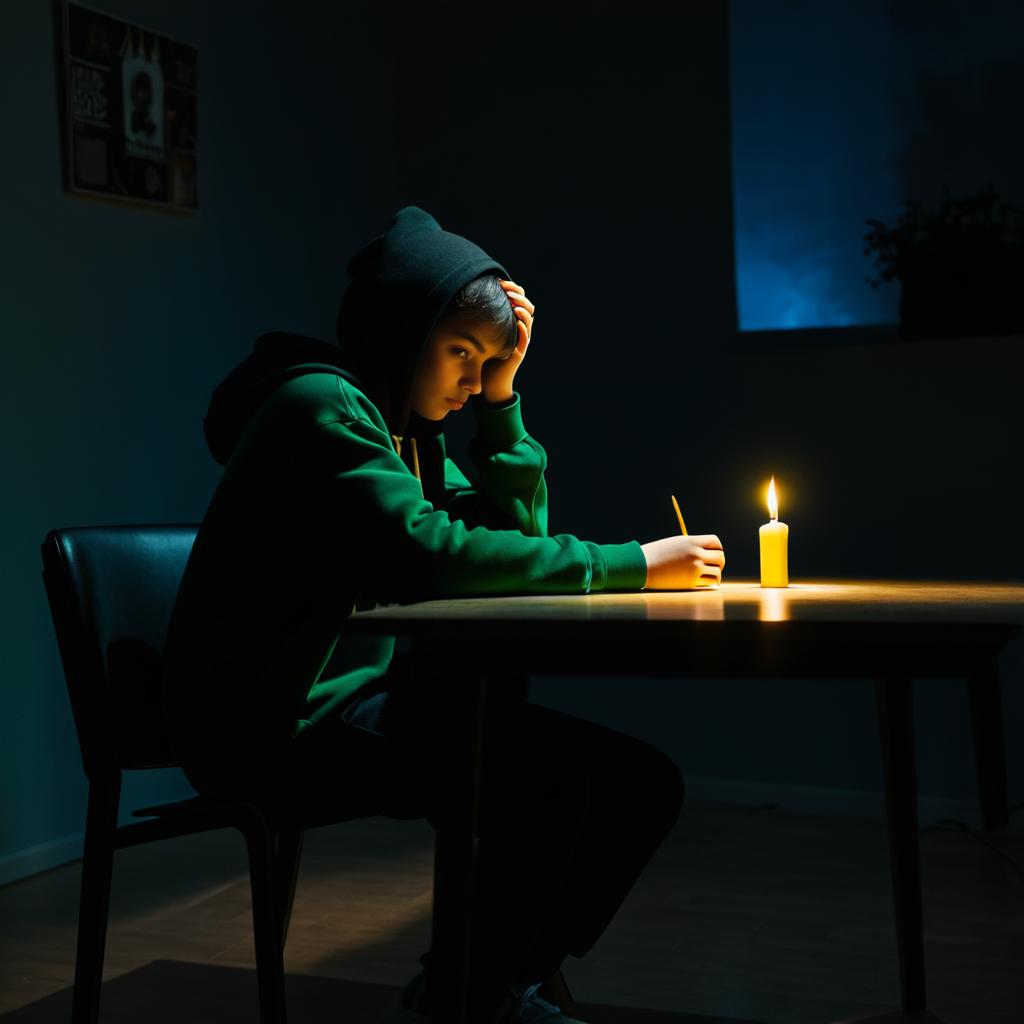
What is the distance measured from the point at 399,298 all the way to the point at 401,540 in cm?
41

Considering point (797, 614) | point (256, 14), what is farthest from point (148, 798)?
point (797, 614)

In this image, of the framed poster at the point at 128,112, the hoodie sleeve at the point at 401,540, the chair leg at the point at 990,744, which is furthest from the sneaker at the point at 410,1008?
the framed poster at the point at 128,112

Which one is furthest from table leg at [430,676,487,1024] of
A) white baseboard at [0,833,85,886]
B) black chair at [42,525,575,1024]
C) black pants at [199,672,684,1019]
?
white baseboard at [0,833,85,886]

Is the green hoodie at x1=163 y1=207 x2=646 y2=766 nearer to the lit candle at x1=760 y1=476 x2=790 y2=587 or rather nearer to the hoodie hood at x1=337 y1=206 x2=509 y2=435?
the hoodie hood at x1=337 y1=206 x2=509 y2=435

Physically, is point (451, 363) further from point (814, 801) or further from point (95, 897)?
point (814, 801)

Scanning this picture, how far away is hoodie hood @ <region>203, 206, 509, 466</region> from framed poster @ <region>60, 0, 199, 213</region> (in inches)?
54.9

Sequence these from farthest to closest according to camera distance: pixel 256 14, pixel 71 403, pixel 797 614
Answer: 1. pixel 256 14
2. pixel 71 403
3. pixel 797 614

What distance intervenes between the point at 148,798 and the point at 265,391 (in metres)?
1.79

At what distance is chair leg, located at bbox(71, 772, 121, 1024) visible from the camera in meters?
1.54

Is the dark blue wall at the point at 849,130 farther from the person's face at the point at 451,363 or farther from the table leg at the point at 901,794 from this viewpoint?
the person's face at the point at 451,363

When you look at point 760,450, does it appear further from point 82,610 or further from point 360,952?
point 82,610

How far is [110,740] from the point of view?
1565 mm

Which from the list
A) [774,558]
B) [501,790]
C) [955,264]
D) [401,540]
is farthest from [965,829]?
[401,540]

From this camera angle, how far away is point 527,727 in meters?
1.50
